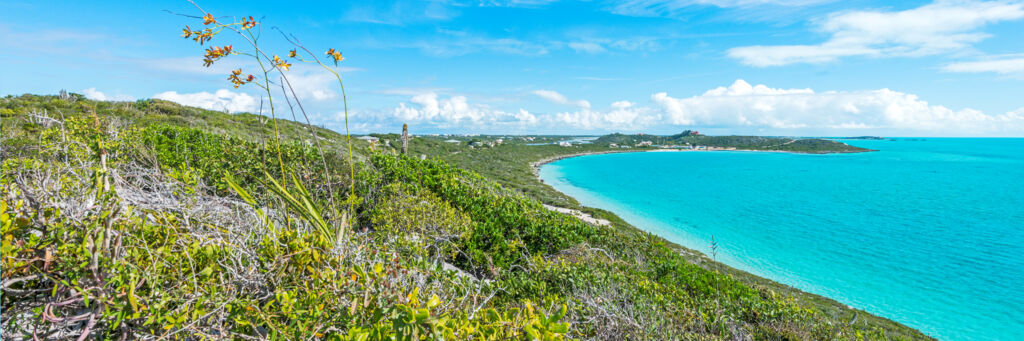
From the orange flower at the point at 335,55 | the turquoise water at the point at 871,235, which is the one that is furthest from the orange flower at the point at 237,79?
the turquoise water at the point at 871,235

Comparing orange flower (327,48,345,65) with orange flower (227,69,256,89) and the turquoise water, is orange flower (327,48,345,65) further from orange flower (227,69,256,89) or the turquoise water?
the turquoise water

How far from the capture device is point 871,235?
87.4 feet

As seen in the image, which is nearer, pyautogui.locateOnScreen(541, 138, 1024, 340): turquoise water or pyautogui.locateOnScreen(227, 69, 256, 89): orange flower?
pyautogui.locateOnScreen(227, 69, 256, 89): orange flower

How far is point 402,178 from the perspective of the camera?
746 cm

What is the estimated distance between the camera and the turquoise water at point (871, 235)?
16.8 m

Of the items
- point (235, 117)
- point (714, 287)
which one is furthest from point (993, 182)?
point (235, 117)

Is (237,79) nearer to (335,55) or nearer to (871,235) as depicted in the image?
(335,55)

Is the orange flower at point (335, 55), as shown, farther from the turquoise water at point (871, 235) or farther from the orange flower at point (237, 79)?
the turquoise water at point (871, 235)

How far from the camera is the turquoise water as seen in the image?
16795 mm

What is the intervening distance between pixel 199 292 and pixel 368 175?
5.32 m

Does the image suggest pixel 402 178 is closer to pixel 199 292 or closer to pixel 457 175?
pixel 457 175

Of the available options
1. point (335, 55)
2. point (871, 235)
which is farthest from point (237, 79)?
point (871, 235)

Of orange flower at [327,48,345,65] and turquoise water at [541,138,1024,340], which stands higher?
orange flower at [327,48,345,65]

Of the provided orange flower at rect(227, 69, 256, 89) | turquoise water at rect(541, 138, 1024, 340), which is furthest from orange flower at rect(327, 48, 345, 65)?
turquoise water at rect(541, 138, 1024, 340)
